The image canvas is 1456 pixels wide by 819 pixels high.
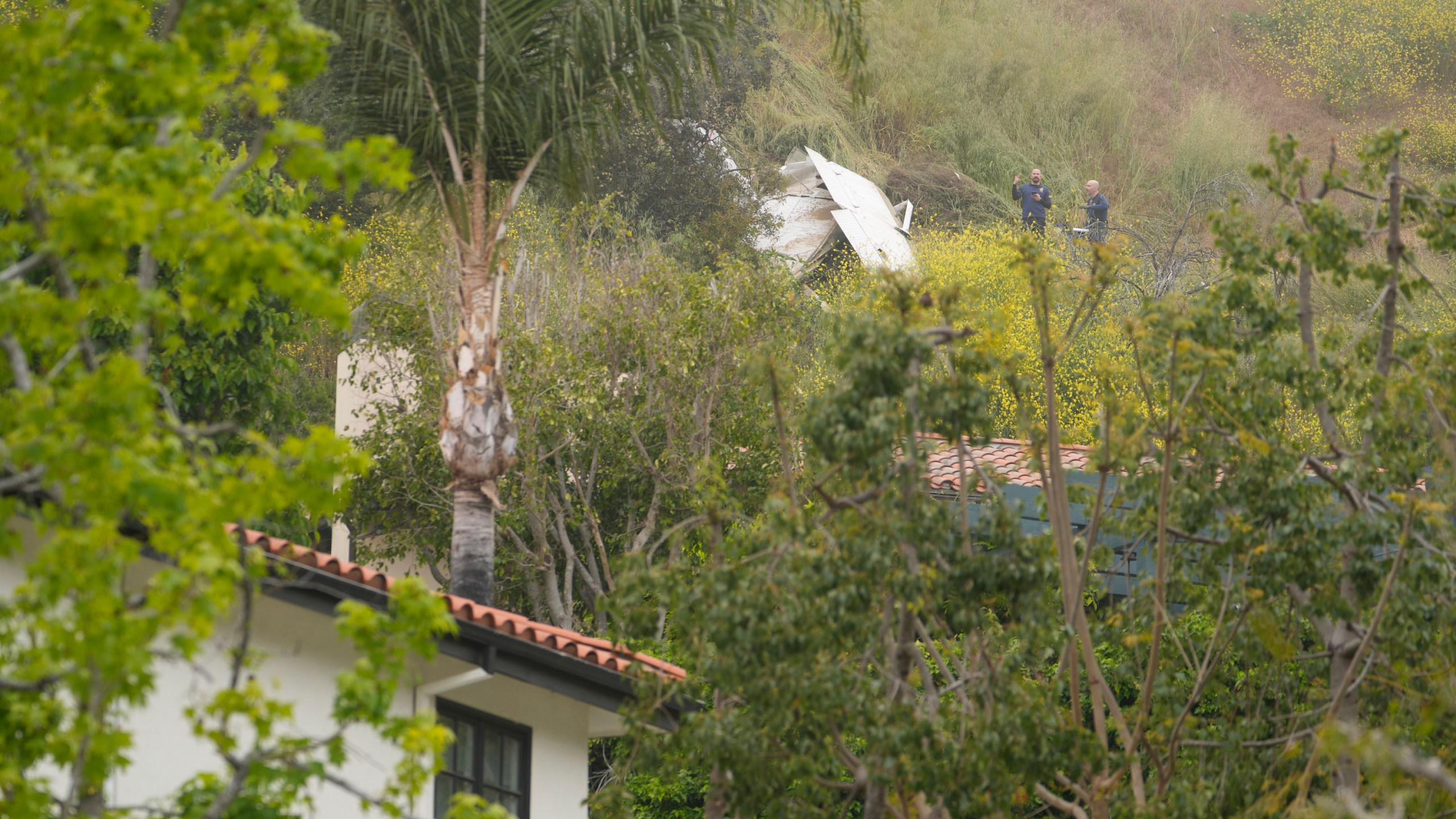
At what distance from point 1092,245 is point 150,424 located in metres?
6.19

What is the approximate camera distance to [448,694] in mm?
9727

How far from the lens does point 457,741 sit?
32.3 feet

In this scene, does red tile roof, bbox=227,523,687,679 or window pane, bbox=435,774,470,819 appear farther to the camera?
window pane, bbox=435,774,470,819

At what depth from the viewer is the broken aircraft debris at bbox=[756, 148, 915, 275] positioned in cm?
3916

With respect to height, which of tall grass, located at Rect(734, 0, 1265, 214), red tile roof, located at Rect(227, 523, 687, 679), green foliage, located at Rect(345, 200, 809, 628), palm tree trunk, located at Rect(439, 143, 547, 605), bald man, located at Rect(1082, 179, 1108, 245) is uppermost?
tall grass, located at Rect(734, 0, 1265, 214)

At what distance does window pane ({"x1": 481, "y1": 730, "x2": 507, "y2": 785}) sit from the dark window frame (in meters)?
0.04

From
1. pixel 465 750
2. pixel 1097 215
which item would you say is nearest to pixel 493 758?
pixel 465 750

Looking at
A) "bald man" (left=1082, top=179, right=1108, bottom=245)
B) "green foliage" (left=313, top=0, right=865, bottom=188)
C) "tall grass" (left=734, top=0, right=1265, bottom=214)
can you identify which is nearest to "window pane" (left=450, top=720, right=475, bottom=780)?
Answer: "green foliage" (left=313, top=0, right=865, bottom=188)

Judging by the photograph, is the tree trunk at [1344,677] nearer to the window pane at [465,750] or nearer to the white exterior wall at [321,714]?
the white exterior wall at [321,714]

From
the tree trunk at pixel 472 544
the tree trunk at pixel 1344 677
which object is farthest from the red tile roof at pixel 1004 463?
the tree trunk at pixel 1344 677

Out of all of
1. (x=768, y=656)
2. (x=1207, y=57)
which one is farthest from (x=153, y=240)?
(x=1207, y=57)

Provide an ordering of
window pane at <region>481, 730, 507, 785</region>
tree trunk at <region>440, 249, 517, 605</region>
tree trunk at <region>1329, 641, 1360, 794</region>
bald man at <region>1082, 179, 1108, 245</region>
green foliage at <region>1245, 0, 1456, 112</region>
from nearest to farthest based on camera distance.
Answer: tree trunk at <region>1329, 641, 1360, 794</region> → window pane at <region>481, 730, 507, 785</region> → tree trunk at <region>440, 249, 517, 605</region> → bald man at <region>1082, 179, 1108, 245</region> → green foliage at <region>1245, 0, 1456, 112</region>

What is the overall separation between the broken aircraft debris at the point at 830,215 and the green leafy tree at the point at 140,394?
106ft

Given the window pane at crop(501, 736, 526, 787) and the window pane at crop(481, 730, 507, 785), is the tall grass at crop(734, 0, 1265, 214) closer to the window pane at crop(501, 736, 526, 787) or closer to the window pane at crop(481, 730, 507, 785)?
the window pane at crop(501, 736, 526, 787)
